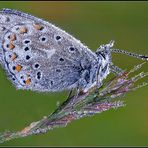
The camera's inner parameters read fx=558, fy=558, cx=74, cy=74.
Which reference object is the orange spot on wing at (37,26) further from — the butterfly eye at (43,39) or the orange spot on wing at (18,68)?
the orange spot on wing at (18,68)

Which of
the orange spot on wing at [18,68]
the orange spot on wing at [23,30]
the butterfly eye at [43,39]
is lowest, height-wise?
the orange spot on wing at [18,68]

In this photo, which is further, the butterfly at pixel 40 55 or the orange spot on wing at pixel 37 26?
the orange spot on wing at pixel 37 26

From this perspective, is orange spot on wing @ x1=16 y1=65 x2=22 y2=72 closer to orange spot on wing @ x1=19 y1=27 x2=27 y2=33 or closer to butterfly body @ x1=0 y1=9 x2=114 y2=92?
butterfly body @ x1=0 y1=9 x2=114 y2=92

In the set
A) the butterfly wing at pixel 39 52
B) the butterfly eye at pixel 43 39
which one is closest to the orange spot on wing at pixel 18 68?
the butterfly wing at pixel 39 52

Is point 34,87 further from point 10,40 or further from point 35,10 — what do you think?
point 35,10

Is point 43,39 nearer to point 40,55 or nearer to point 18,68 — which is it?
point 40,55

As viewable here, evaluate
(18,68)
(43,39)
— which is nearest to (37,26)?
(43,39)

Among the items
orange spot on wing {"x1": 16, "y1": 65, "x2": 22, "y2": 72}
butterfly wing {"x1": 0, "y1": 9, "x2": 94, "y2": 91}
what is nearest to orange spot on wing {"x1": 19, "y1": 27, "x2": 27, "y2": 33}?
butterfly wing {"x1": 0, "y1": 9, "x2": 94, "y2": 91}

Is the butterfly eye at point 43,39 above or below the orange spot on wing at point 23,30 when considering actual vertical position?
below

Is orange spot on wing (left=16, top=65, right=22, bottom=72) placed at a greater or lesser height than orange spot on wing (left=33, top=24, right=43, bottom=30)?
lesser
